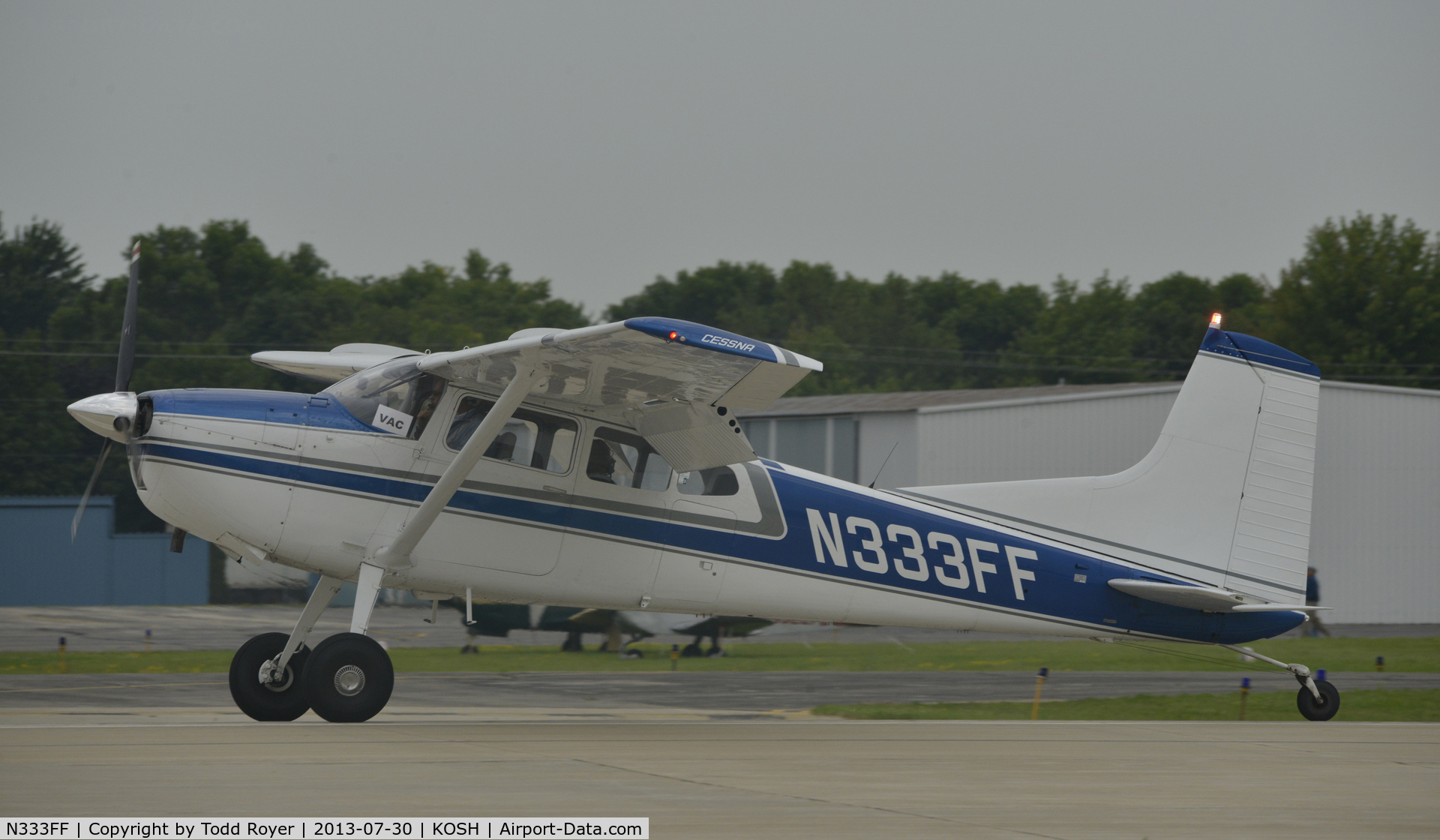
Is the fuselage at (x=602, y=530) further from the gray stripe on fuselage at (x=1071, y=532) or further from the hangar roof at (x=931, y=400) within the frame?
the hangar roof at (x=931, y=400)

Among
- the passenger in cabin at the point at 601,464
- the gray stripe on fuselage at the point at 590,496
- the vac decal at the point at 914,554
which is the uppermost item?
the passenger in cabin at the point at 601,464

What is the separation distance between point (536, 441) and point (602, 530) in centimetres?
88

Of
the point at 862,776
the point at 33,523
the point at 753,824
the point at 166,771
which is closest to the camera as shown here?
the point at 753,824

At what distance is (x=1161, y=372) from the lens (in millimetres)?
60688

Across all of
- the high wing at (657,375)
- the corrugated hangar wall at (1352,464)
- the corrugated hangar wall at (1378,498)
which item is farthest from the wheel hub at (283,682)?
the corrugated hangar wall at (1378,498)

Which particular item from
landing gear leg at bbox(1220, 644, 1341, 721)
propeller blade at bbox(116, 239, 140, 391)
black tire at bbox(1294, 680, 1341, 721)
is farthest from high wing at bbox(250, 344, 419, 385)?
black tire at bbox(1294, 680, 1341, 721)

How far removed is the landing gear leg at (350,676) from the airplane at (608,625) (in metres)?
→ 10.6

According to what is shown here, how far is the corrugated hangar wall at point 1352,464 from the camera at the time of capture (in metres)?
31.1

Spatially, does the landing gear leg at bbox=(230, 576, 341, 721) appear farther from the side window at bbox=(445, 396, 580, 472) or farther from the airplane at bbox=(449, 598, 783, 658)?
the airplane at bbox=(449, 598, 783, 658)

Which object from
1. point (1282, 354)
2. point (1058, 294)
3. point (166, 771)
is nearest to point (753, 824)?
point (166, 771)

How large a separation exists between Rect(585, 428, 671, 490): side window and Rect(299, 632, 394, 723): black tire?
2152 mm

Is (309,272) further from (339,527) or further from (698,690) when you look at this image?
(339,527)

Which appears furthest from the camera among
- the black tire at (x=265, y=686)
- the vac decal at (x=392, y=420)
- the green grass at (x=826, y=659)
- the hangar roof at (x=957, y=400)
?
the hangar roof at (x=957, y=400)

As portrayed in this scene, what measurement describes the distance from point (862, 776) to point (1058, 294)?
244 ft
